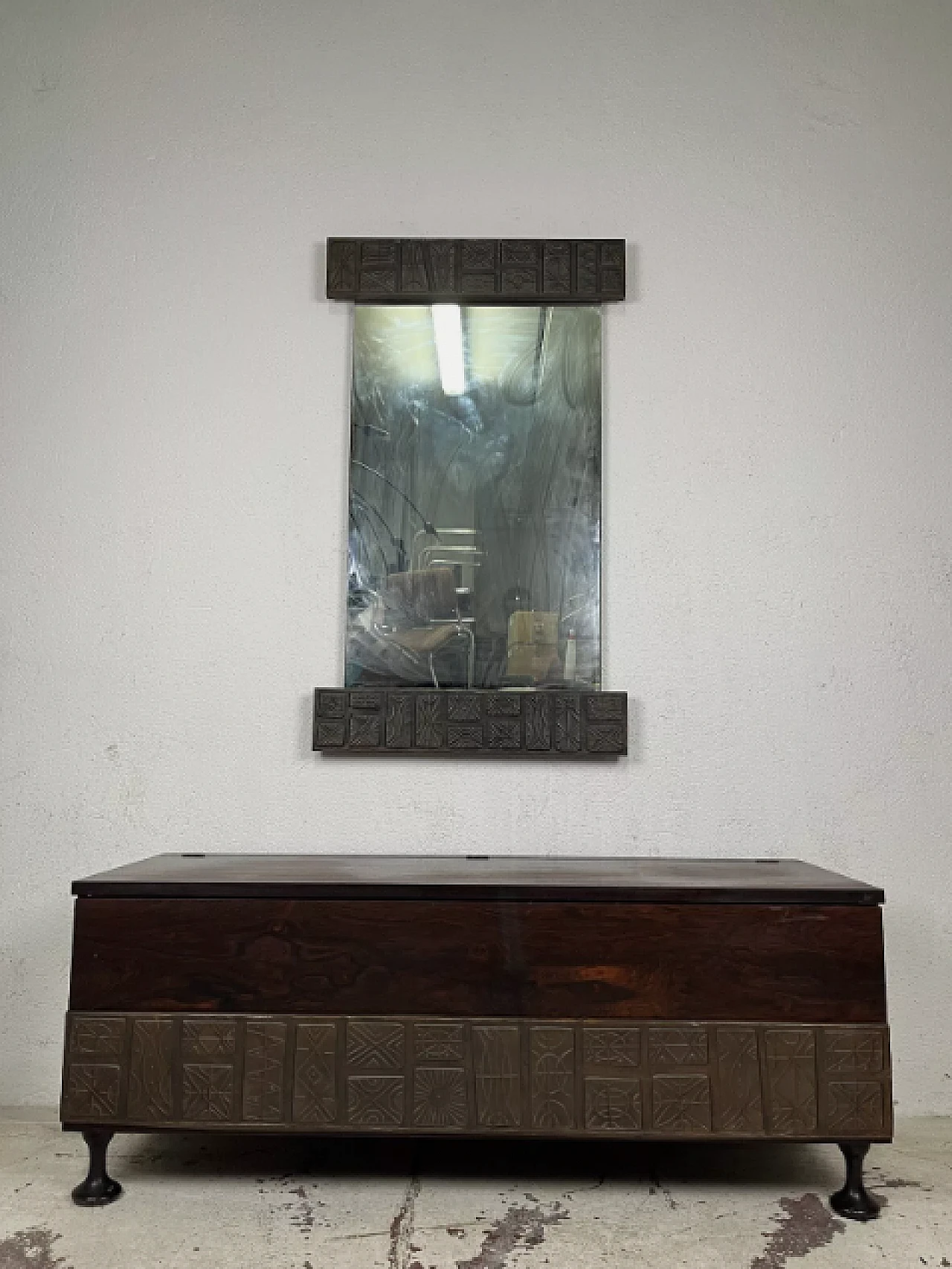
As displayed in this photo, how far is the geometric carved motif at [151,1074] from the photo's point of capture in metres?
2.27

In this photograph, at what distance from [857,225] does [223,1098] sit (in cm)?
269

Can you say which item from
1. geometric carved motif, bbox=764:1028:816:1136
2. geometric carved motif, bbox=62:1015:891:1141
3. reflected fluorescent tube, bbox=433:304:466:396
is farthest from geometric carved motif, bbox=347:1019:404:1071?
reflected fluorescent tube, bbox=433:304:466:396

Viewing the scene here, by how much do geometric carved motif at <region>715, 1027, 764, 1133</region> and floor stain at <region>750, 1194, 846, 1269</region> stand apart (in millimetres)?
177

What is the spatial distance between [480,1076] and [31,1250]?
86 centimetres

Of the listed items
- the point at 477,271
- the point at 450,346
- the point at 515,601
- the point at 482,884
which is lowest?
the point at 482,884

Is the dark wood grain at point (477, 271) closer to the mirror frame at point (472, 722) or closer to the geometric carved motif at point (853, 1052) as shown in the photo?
the mirror frame at point (472, 722)

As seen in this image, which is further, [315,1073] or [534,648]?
[534,648]

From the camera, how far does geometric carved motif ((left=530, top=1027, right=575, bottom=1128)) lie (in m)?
2.23

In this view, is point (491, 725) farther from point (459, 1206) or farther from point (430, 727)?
point (459, 1206)

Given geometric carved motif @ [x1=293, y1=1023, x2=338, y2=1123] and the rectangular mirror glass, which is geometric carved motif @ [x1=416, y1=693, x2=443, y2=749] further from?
geometric carved motif @ [x1=293, y1=1023, x2=338, y2=1123]

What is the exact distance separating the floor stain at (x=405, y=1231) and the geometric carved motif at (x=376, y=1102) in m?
0.17

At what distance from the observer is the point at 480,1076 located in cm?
225

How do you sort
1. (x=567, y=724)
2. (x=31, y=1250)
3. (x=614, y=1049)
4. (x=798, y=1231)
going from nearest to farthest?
(x=31, y=1250) → (x=798, y=1231) → (x=614, y=1049) → (x=567, y=724)

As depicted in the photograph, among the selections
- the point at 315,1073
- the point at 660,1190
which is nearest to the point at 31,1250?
the point at 315,1073
